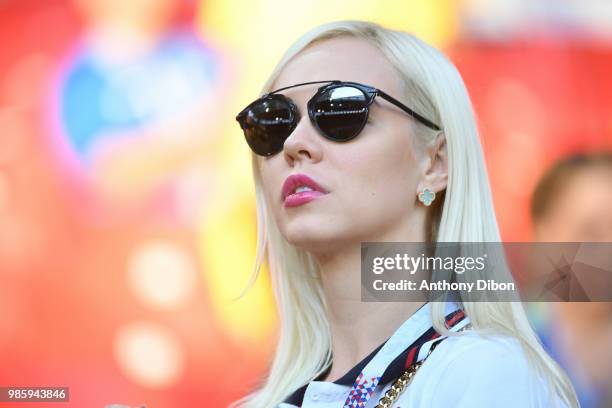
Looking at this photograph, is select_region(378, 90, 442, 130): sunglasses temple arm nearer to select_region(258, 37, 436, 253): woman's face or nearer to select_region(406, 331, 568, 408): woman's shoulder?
select_region(258, 37, 436, 253): woman's face

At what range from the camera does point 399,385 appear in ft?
5.14

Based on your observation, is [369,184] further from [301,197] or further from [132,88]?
[132,88]

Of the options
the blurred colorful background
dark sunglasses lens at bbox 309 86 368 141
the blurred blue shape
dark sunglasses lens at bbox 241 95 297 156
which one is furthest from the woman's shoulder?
the blurred blue shape

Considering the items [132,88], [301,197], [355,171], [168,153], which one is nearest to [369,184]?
[355,171]

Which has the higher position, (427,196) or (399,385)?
(427,196)

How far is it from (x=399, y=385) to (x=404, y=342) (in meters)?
0.11

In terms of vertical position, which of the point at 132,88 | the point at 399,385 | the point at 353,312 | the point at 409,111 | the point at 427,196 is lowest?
the point at 399,385

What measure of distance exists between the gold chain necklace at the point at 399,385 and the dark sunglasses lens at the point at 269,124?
56 cm

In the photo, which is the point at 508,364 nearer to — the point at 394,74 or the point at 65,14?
the point at 394,74

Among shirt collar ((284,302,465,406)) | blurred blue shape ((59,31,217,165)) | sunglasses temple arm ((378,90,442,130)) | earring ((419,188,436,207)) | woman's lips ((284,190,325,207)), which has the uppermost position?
blurred blue shape ((59,31,217,165))

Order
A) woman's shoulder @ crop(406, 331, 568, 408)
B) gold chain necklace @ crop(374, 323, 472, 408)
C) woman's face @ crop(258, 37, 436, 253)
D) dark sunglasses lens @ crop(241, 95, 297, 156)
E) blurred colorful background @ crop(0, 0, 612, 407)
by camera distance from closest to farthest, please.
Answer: woman's shoulder @ crop(406, 331, 568, 408) < gold chain necklace @ crop(374, 323, 472, 408) < woman's face @ crop(258, 37, 436, 253) < dark sunglasses lens @ crop(241, 95, 297, 156) < blurred colorful background @ crop(0, 0, 612, 407)

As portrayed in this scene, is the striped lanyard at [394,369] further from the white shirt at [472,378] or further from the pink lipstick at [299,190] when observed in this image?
the pink lipstick at [299,190]

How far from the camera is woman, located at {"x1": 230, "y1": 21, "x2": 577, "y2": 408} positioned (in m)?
1.64

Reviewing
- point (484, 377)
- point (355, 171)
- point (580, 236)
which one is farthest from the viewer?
point (580, 236)
